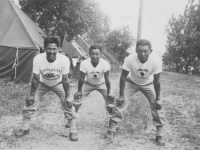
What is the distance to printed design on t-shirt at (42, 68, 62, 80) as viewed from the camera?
4.36m

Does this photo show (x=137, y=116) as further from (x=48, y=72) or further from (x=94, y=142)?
(x=48, y=72)

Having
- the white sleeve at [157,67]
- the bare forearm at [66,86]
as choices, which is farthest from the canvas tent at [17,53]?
the white sleeve at [157,67]

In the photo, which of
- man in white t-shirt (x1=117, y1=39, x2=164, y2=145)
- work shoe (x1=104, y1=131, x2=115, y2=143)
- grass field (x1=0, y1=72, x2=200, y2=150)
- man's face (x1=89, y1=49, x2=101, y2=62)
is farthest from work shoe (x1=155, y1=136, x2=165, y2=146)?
man's face (x1=89, y1=49, x2=101, y2=62)

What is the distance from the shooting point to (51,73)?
4391 millimetres

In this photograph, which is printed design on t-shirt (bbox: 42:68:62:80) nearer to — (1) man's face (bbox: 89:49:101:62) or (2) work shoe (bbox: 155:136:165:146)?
(1) man's face (bbox: 89:49:101:62)

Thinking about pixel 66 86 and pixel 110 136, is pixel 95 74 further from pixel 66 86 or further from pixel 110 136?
pixel 110 136

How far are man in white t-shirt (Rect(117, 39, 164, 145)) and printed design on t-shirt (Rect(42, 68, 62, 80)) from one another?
3.96 feet

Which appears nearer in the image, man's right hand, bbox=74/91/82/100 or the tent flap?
man's right hand, bbox=74/91/82/100

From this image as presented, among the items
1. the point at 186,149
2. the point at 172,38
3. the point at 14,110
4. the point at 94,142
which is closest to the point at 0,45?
the point at 14,110

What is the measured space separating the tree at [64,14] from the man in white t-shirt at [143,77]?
13.9 meters

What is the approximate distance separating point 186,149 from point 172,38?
4480 cm

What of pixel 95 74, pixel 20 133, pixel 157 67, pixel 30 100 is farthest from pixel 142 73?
pixel 20 133

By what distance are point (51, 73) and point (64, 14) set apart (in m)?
14.1

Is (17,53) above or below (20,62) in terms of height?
A: above
